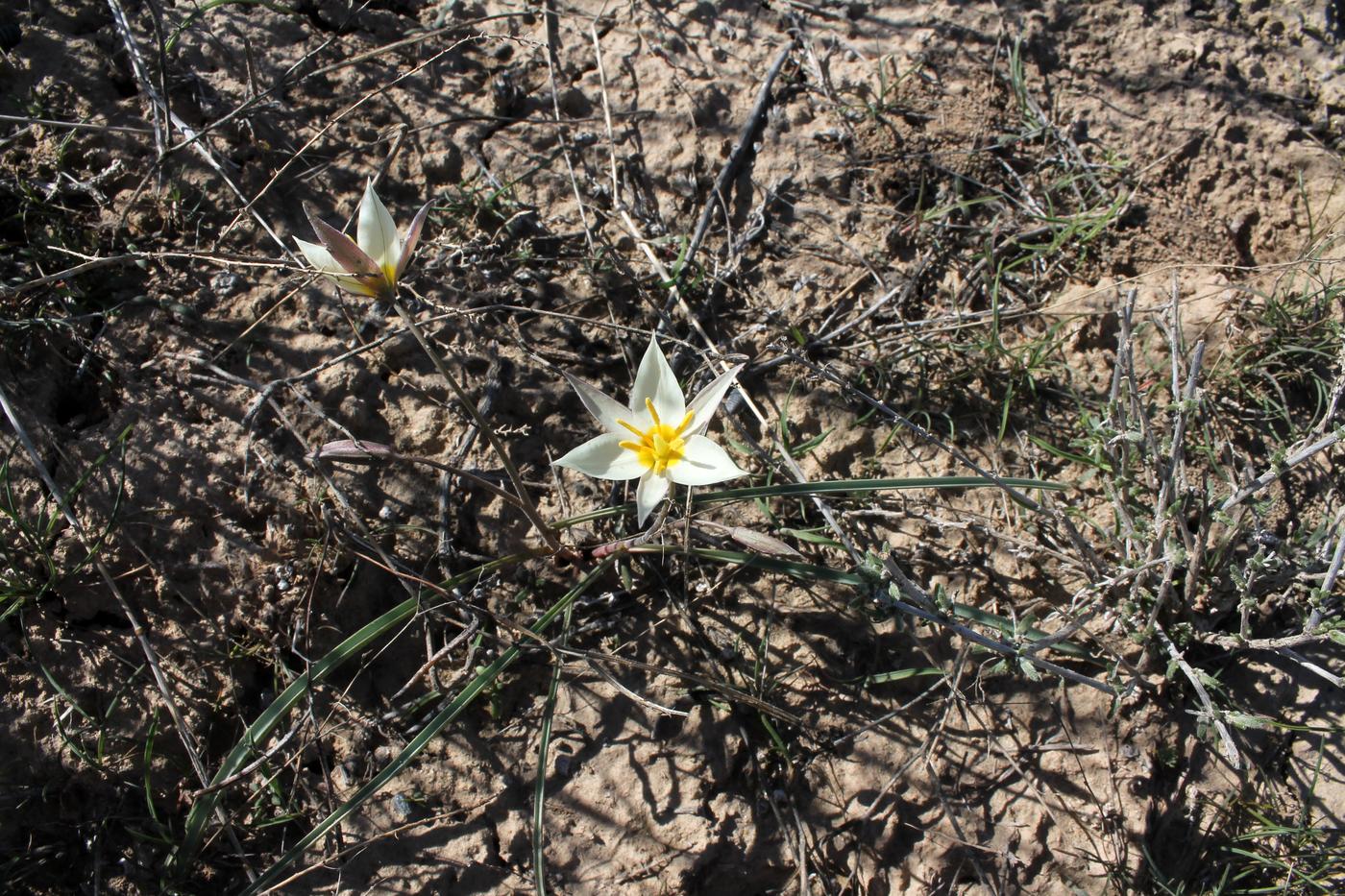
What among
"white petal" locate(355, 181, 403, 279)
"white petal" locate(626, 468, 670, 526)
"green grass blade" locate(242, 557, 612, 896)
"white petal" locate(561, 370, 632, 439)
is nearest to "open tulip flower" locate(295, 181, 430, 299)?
"white petal" locate(355, 181, 403, 279)

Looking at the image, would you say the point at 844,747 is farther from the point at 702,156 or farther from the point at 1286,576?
the point at 702,156

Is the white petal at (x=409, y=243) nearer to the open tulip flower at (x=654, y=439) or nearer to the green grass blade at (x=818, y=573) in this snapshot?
the open tulip flower at (x=654, y=439)

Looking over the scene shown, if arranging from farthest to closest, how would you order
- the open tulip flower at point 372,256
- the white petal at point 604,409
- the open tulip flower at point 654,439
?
the white petal at point 604,409 < the open tulip flower at point 654,439 < the open tulip flower at point 372,256

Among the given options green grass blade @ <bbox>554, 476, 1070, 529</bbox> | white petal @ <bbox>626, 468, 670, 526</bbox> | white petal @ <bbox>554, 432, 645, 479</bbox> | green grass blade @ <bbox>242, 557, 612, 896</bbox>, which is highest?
white petal @ <bbox>554, 432, 645, 479</bbox>

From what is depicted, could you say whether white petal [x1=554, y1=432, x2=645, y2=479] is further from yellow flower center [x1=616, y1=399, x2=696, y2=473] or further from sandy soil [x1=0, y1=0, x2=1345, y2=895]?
sandy soil [x1=0, y1=0, x2=1345, y2=895]

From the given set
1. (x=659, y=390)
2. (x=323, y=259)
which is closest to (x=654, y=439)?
(x=659, y=390)

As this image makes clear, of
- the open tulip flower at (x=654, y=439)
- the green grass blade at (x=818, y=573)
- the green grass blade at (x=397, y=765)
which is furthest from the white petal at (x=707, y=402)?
the green grass blade at (x=397, y=765)

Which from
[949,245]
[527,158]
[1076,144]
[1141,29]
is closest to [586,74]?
[527,158]
